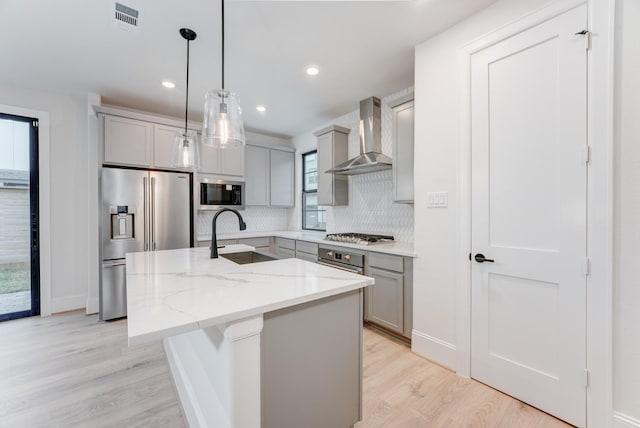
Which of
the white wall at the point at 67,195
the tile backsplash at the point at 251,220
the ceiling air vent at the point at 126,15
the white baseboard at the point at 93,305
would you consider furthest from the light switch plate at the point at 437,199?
the white wall at the point at 67,195

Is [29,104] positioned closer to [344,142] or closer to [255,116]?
[255,116]

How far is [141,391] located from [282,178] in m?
3.49

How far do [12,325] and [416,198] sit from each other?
448cm

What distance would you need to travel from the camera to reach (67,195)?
3336 millimetres

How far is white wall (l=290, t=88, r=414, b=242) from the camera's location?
3178 millimetres

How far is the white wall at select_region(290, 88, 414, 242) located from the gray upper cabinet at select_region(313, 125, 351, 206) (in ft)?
0.34

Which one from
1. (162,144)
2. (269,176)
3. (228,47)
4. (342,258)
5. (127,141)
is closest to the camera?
(228,47)

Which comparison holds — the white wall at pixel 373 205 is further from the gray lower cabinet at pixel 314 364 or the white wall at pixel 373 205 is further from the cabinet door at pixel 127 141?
the cabinet door at pixel 127 141

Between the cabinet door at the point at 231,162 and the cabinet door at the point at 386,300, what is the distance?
8.63 feet

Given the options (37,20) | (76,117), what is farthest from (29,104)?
(37,20)

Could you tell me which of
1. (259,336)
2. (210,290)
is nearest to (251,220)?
(210,290)

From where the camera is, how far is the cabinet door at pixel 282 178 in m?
4.63

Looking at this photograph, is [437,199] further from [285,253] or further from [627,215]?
[285,253]

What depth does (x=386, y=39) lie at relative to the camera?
2.21 meters
